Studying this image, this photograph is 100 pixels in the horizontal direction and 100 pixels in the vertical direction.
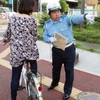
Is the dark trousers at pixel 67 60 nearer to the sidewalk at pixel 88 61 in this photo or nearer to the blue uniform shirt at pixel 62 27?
the blue uniform shirt at pixel 62 27

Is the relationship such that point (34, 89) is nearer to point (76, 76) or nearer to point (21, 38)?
point (21, 38)

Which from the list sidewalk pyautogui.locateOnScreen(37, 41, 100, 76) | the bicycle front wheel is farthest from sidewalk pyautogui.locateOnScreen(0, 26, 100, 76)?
the bicycle front wheel

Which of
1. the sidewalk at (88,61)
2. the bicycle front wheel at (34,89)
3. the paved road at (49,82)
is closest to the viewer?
the bicycle front wheel at (34,89)

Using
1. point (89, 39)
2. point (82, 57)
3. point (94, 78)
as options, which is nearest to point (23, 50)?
point (94, 78)

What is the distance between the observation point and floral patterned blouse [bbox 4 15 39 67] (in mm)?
3762

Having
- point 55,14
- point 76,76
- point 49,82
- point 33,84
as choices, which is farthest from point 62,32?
point 76,76

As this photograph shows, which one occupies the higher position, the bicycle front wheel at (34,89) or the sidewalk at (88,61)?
the bicycle front wheel at (34,89)

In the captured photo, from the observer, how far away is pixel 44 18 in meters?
15.9

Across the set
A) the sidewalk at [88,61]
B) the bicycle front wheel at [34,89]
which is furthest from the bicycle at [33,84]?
the sidewalk at [88,61]

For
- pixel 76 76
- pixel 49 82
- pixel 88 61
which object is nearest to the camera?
pixel 49 82

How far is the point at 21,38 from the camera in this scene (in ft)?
12.4

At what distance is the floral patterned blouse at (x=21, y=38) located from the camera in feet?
12.3

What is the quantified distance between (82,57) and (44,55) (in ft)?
4.02

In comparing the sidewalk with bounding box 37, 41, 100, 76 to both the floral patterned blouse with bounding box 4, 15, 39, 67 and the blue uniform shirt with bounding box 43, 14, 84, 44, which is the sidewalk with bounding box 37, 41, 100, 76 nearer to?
the blue uniform shirt with bounding box 43, 14, 84, 44
